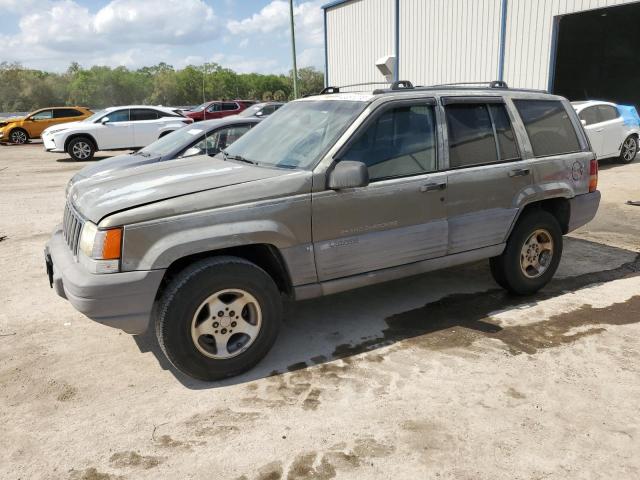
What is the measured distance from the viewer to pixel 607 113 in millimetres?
12320

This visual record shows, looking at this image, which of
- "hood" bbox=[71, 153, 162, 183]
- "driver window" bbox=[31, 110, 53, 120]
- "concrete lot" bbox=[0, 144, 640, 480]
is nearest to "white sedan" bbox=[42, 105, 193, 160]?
"driver window" bbox=[31, 110, 53, 120]

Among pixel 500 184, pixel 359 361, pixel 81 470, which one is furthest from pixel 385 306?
pixel 81 470

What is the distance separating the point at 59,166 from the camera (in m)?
15.7

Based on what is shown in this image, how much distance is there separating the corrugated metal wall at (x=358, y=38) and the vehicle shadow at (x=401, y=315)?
55.0ft

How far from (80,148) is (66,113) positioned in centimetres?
790

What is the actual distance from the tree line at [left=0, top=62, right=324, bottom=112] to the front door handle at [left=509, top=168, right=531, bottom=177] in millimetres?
69784

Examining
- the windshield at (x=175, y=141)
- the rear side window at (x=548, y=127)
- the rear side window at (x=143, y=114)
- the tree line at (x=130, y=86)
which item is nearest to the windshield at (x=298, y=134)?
the rear side window at (x=548, y=127)

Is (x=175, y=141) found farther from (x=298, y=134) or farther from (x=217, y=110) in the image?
(x=217, y=110)

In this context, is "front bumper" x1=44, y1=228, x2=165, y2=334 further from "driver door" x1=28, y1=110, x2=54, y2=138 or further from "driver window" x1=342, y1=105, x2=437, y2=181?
"driver door" x1=28, y1=110, x2=54, y2=138

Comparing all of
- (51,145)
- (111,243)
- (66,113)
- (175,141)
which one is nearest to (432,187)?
(111,243)

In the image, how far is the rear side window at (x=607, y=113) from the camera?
12195 millimetres

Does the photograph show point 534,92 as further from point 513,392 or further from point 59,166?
point 59,166

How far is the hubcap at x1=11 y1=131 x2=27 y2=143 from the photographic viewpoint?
23766mm

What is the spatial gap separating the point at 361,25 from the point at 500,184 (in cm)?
1916
